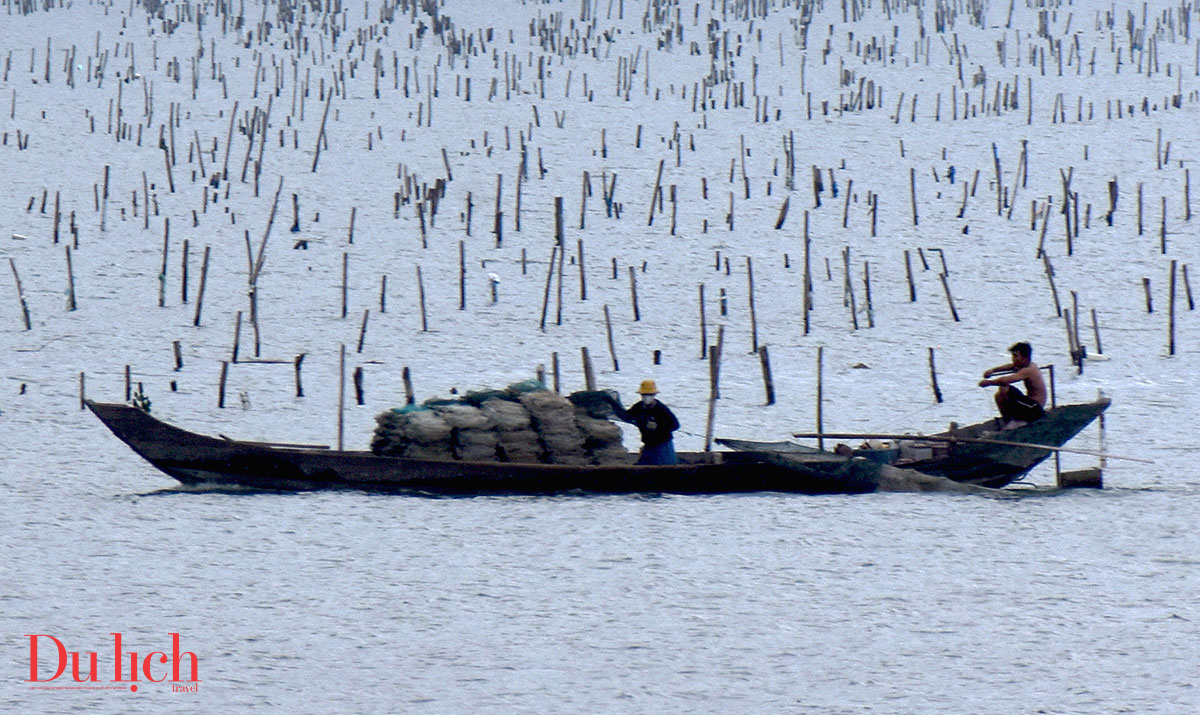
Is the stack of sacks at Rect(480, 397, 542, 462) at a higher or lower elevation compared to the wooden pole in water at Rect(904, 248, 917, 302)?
lower

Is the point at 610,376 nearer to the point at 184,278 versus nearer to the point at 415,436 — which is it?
the point at 415,436

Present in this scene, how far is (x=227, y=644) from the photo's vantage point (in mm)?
8023

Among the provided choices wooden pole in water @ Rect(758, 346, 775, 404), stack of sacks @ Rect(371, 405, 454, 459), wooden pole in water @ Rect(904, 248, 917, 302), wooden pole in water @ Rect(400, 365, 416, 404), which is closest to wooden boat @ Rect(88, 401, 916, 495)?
stack of sacks @ Rect(371, 405, 454, 459)

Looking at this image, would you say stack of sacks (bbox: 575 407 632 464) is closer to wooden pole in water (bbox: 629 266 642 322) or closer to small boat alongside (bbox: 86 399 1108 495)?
small boat alongside (bbox: 86 399 1108 495)

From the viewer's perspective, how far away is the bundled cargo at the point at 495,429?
38.1 feet

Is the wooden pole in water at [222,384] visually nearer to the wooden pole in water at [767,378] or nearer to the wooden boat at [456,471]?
the wooden boat at [456,471]

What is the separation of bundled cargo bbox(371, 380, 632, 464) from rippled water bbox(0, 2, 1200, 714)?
1.29 feet

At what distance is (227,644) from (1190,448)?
838 centimetres

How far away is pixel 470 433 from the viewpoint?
38.1 ft

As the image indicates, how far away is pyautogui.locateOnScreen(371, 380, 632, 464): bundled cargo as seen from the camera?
11.6m

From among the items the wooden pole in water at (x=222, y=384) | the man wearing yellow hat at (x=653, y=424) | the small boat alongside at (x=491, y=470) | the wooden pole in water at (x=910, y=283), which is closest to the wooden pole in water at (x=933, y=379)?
the small boat alongside at (x=491, y=470)

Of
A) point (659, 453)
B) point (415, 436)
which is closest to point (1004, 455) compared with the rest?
point (659, 453)

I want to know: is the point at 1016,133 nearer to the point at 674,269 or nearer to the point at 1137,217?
the point at 1137,217

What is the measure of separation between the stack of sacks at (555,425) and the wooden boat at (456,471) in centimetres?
27
